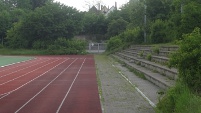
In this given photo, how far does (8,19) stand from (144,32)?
36.2m

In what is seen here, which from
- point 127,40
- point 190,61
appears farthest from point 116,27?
point 190,61

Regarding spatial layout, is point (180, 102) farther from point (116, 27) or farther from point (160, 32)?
point (116, 27)

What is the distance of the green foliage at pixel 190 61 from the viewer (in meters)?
9.15

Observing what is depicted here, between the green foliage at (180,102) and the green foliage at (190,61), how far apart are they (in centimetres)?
38

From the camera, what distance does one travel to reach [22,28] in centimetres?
5981

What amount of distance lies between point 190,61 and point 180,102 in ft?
6.62

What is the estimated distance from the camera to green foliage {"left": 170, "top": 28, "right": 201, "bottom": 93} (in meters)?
9.15

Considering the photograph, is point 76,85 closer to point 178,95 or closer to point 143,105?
point 143,105

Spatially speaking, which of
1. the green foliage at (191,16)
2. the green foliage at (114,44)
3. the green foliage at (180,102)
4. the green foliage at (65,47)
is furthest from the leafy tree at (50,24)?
the green foliage at (180,102)

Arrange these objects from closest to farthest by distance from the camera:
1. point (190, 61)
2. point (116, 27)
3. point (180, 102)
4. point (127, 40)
Answer: point (180, 102) < point (190, 61) < point (127, 40) < point (116, 27)

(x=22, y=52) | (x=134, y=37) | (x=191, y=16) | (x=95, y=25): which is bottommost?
(x=22, y=52)

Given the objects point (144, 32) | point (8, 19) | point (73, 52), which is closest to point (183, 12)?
point (144, 32)

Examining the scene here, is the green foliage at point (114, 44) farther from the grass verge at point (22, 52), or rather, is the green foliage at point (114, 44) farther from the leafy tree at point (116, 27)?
the leafy tree at point (116, 27)

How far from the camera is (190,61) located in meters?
9.36
